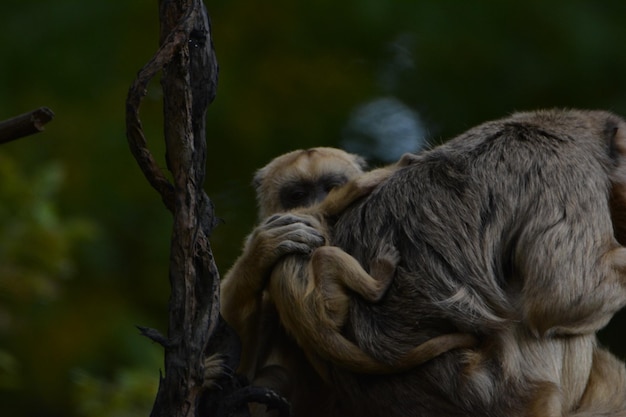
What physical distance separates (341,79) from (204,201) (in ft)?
23.0

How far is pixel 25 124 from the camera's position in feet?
10.7

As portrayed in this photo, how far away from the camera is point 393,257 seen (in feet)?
13.8

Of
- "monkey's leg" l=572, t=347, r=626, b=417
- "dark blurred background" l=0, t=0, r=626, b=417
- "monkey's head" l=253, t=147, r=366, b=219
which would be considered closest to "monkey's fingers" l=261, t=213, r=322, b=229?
"monkey's leg" l=572, t=347, r=626, b=417

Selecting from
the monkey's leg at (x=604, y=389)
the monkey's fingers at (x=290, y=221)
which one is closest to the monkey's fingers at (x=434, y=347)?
the monkey's leg at (x=604, y=389)

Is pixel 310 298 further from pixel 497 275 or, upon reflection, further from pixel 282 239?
pixel 497 275

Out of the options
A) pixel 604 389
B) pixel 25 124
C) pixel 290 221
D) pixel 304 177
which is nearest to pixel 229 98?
pixel 304 177

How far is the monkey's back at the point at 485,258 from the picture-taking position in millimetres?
4051

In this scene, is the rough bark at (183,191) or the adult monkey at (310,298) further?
the adult monkey at (310,298)

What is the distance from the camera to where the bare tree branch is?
10.6 feet

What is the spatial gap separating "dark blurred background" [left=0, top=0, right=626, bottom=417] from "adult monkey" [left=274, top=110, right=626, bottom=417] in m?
3.77

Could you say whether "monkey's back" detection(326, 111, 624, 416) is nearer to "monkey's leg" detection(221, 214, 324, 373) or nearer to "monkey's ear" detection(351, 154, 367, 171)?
"monkey's leg" detection(221, 214, 324, 373)

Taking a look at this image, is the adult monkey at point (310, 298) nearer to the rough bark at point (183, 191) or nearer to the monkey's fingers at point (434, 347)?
the monkey's fingers at point (434, 347)

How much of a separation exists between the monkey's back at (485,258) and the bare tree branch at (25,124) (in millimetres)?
1351

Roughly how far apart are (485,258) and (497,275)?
0.09 metres
